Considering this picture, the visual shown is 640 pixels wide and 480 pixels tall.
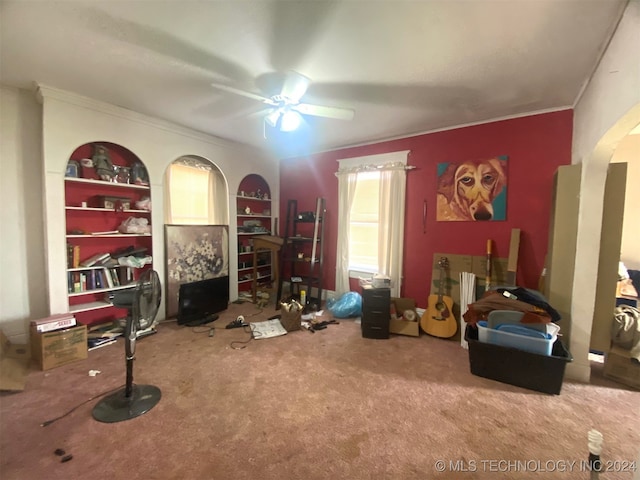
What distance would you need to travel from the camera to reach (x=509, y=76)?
82.7 inches

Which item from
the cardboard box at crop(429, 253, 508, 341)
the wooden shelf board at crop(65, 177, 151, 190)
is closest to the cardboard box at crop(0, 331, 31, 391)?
the wooden shelf board at crop(65, 177, 151, 190)

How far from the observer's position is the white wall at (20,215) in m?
2.48

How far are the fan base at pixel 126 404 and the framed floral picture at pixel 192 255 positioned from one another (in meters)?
1.56

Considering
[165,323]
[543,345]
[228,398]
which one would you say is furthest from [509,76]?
[165,323]

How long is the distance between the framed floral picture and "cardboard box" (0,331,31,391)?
4.09 ft

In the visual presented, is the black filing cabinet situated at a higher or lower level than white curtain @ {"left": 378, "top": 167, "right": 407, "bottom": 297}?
lower

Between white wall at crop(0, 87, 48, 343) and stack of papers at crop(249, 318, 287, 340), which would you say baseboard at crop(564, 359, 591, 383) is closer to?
stack of papers at crop(249, 318, 287, 340)

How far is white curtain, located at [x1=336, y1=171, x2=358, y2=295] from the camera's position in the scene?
3984 millimetres

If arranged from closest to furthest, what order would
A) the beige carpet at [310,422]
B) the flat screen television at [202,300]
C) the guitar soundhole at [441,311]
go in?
the beige carpet at [310,422], the guitar soundhole at [441,311], the flat screen television at [202,300]

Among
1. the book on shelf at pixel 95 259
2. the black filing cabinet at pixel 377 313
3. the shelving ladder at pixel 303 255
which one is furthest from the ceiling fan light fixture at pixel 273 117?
the book on shelf at pixel 95 259

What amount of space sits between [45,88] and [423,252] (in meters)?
4.29

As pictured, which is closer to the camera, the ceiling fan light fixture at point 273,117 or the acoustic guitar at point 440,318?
the ceiling fan light fixture at point 273,117

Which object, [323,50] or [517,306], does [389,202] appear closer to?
[517,306]

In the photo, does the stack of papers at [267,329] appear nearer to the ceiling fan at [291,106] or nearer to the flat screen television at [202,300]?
the flat screen television at [202,300]
